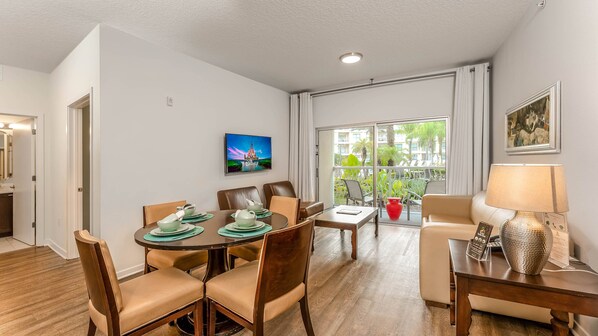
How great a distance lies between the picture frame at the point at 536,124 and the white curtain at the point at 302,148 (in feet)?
10.1

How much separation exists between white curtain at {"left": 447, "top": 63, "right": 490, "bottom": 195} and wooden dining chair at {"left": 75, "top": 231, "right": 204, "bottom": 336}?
3741 mm

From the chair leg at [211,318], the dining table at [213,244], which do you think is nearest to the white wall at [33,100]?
the dining table at [213,244]

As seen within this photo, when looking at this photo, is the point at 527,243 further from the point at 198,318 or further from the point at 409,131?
the point at 409,131

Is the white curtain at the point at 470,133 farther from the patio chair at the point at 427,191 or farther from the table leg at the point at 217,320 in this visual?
the table leg at the point at 217,320

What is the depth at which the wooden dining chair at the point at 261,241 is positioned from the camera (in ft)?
7.77

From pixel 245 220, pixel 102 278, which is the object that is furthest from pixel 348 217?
pixel 102 278

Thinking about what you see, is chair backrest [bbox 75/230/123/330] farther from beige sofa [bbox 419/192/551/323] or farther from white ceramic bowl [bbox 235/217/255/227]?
beige sofa [bbox 419/192/551/323]

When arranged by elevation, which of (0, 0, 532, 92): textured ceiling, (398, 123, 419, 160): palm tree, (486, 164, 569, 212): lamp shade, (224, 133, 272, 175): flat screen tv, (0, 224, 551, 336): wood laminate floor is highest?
(0, 0, 532, 92): textured ceiling

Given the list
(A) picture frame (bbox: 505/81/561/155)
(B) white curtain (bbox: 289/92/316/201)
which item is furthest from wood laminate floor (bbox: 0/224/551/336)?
(B) white curtain (bbox: 289/92/316/201)

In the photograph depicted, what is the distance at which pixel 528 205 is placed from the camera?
1319 millimetres

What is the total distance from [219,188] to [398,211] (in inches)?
127

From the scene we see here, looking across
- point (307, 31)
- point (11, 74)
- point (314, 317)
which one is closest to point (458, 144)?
point (307, 31)

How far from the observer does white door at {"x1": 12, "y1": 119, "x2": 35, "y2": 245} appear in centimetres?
385

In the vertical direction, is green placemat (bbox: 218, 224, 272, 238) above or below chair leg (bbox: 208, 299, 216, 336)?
above
